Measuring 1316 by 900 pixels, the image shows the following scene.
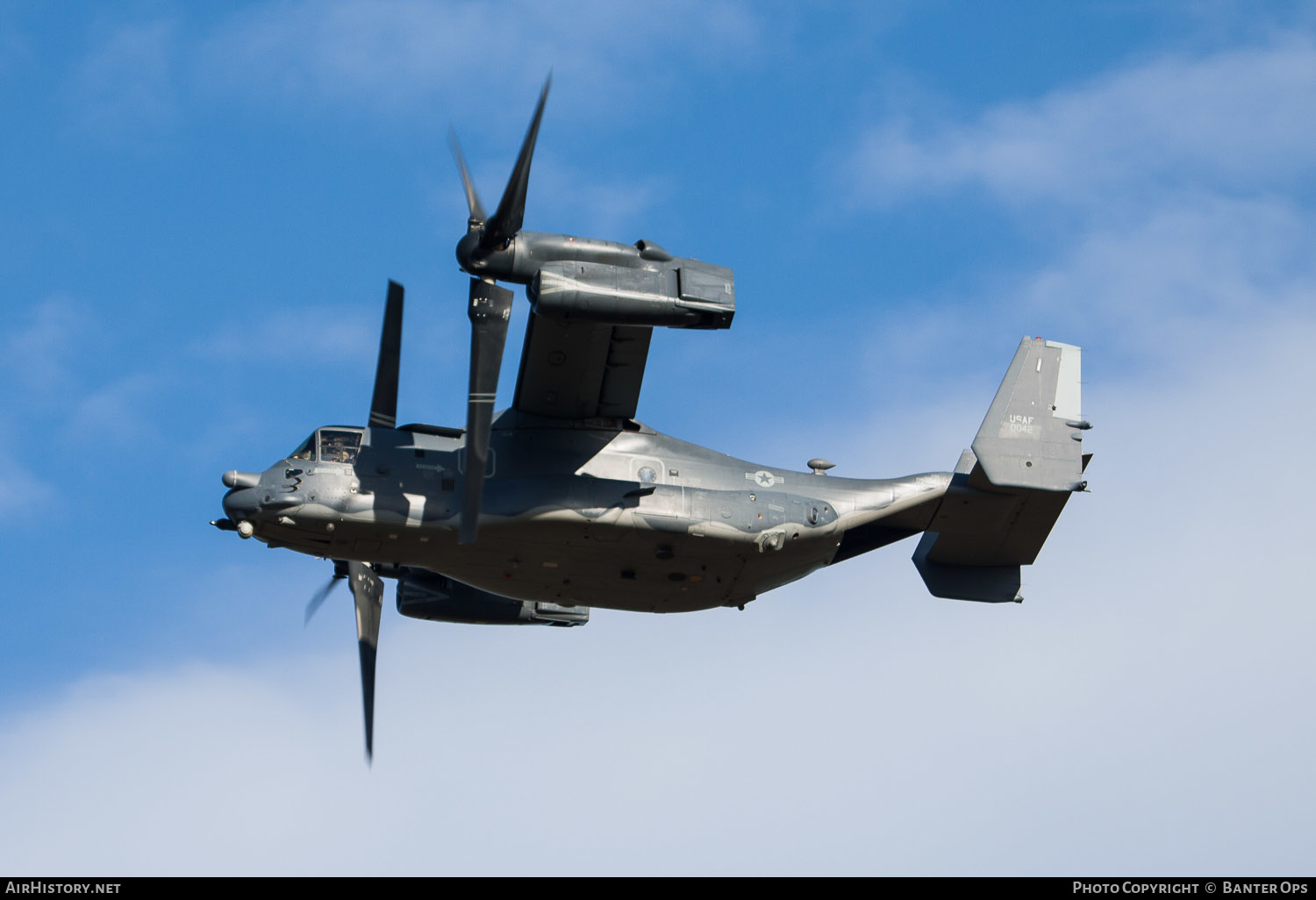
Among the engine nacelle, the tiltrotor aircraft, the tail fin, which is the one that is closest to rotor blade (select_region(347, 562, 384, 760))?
the tiltrotor aircraft

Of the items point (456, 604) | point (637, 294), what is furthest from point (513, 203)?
point (456, 604)

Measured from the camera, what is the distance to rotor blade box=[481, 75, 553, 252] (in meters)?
27.8

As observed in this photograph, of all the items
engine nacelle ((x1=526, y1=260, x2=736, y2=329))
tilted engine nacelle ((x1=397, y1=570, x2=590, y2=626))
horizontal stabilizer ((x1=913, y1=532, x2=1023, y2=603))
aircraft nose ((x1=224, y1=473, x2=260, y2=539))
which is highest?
engine nacelle ((x1=526, y1=260, x2=736, y2=329))

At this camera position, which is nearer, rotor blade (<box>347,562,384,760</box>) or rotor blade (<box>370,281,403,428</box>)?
rotor blade (<box>370,281,403,428</box>)

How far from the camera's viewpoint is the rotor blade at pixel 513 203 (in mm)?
27797

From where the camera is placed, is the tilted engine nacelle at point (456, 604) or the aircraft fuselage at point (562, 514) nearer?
the aircraft fuselage at point (562, 514)

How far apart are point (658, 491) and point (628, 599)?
2471 mm

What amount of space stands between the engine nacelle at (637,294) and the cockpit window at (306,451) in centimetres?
476

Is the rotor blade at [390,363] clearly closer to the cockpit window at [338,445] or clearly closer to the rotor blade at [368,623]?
the cockpit window at [338,445]

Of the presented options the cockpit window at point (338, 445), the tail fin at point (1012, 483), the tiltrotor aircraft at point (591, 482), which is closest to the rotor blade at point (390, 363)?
the tiltrotor aircraft at point (591, 482)

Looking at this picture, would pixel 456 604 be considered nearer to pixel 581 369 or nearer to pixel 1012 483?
pixel 581 369

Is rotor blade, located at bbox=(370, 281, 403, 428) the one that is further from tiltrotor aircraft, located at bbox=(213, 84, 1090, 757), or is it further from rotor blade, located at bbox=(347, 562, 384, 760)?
rotor blade, located at bbox=(347, 562, 384, 760)

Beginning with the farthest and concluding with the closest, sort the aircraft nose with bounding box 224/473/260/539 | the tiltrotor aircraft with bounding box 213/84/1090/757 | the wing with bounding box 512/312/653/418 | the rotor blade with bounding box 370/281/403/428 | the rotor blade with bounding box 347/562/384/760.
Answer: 1. the rotor blade with bounding box 347/562/384/760
2. the rotor blade with bounding box 370/281/403/428
3. the wing with bounding box 512/312/653/418
4. the aircraft nose with bounding box 224/473/260/539
5. the tiltrotor aircraft with bounding box 213/84/1090/757

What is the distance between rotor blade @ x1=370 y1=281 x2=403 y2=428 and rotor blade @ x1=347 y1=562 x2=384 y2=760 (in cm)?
352
